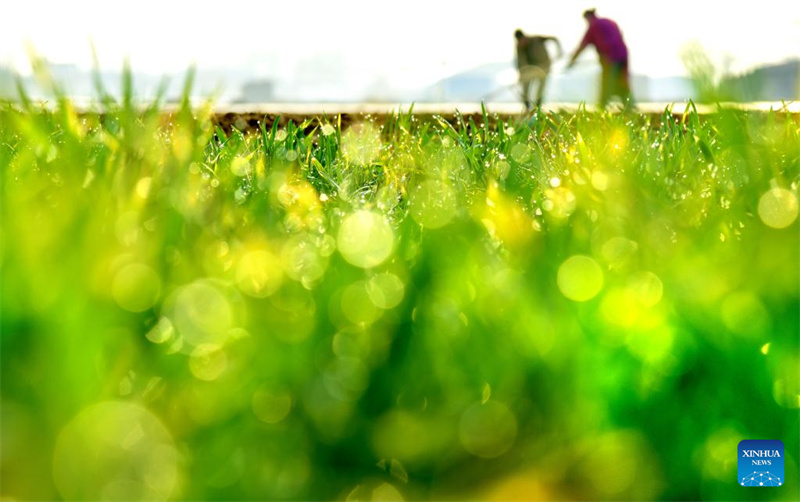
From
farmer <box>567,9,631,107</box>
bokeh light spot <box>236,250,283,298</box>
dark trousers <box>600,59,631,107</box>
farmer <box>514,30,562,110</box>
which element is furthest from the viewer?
farmer <box>514,30,562,110</box>

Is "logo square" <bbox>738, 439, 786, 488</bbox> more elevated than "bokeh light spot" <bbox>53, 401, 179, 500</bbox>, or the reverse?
"bokeh light spot" <bbox>53, 401, 179, 500</bbox>

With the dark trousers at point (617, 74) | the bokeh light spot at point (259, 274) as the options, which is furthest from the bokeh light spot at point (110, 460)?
the dark trousers at point (617, 74)

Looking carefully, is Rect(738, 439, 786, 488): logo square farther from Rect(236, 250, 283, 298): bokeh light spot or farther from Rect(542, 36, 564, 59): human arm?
Rect(542, 36, 564, 59): human arm

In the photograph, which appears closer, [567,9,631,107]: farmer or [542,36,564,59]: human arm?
[567,9,631,107]: farmer

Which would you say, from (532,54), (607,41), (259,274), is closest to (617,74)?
(607,41)

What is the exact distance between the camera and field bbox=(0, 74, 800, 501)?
826 millimetres

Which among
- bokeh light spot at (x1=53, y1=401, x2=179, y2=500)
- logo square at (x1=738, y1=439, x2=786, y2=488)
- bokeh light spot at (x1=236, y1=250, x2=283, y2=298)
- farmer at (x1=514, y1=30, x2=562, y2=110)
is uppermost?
farmer at (x1=514, y1=30, x2=562, y2=110)

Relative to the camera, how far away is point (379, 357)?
2.98 feet

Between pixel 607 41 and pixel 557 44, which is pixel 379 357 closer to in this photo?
pixel 607 41

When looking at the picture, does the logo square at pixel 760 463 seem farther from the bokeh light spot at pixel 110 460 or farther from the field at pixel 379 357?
the bokeh light spot at pixel 110 460

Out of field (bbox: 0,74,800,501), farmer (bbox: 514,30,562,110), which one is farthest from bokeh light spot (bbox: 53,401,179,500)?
farmer (bbox: 514,30,562,110)

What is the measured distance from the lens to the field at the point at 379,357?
0.83 m

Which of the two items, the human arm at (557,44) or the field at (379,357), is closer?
the field at (379,357)

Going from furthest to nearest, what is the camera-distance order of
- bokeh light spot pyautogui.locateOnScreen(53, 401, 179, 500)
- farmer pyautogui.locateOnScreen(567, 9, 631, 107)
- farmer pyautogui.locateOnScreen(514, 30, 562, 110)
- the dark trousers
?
1. farmer pyautogui.locateOnScreen(514, 30, 562, 110)
2. farmer pyautogui.locateOnScreen(567, 9, 631, 107)
3. the dark trousers
4. bokeh light spot pyautogui.locateOnScreen(53, 401, 179, 500)
